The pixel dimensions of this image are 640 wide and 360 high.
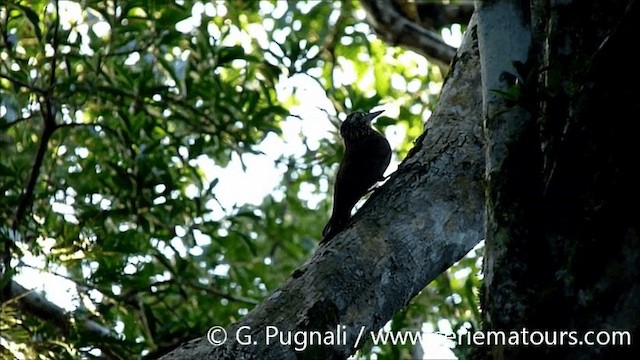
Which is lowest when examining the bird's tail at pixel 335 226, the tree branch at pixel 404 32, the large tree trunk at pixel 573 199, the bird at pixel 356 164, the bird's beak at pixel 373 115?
the large tree trunk at pixel 573 199

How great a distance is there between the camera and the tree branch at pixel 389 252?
322cm

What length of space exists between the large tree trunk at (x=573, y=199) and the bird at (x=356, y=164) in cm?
148

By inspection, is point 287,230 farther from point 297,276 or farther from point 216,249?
point 297,276

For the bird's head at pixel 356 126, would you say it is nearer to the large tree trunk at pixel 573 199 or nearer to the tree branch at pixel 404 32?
the tree branch at pixel 404 32

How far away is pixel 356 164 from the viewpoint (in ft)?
16.8

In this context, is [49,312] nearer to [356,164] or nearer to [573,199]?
[356,164]

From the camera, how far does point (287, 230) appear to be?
333 inches

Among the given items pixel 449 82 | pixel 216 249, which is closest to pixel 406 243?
pixel 449 82

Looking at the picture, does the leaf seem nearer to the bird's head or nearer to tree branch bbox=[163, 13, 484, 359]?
the bird's head

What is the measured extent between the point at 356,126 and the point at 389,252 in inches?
94.9

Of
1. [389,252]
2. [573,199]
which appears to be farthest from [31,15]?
[573,199]

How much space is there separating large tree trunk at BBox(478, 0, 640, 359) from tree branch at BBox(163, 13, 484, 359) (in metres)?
0.69

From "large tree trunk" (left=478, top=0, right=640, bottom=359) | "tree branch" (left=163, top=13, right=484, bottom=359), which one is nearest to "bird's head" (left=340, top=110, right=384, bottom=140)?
"tree branch" (left=163, top=13, right=484, bottom=359)

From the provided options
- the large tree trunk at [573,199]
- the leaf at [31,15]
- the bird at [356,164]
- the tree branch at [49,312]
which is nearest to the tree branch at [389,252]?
the bird at [356,164]
